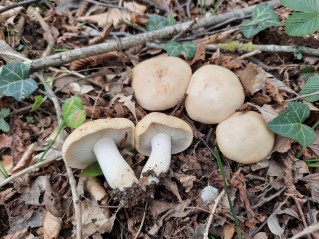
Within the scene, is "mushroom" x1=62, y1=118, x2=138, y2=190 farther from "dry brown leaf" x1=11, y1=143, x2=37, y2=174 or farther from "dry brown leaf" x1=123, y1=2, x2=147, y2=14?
"dry brown leaf" x1=123, y1=2, x2=147, y2=14

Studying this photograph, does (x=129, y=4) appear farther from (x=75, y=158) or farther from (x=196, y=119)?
(x=75, y=158)

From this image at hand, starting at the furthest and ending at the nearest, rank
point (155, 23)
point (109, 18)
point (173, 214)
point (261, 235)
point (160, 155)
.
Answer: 1. point (109, 18)
2. point (155, 23)
3. point (160, 155)
4. point (173, 214)
5. point (261, 235)

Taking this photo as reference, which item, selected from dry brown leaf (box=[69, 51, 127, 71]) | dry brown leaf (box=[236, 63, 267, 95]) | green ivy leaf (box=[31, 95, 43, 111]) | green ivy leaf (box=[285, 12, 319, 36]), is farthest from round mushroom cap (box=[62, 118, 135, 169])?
green ivy leaf (box=[285, 12, 319, 36])

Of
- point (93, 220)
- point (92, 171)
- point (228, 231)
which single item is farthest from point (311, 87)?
point (93, 220)

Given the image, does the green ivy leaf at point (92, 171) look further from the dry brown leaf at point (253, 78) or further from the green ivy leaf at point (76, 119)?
the dry brown leaf at point (253, 78)

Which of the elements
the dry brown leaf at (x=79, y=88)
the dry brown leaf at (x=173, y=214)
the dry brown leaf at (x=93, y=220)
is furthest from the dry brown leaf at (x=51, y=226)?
the dry brown leaf at (x=79, y=88)

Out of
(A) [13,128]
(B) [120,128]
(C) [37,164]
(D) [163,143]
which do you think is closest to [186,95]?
(D) [163,143]

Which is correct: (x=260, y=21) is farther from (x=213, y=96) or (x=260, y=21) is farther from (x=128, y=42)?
(x=128, y=42)
